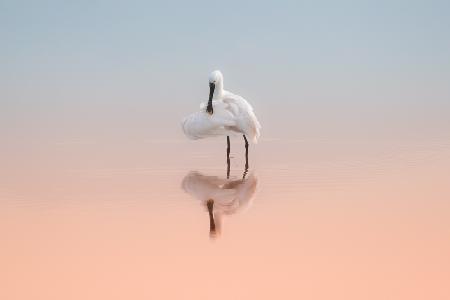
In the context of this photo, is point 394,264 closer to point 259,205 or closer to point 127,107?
point 259,205

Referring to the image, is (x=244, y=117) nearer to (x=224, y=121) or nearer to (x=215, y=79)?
(x=224, y=121)

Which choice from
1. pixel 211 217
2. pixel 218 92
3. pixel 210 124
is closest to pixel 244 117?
pixel 210 124

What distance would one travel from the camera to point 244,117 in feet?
33.8

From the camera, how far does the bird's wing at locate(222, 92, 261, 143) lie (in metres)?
10.3

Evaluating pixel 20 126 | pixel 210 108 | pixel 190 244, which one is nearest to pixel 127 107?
pixel 20 126

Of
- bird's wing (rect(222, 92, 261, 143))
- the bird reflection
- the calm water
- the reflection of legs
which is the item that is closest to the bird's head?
bird's wing (rect(222, 92, 261, 143))

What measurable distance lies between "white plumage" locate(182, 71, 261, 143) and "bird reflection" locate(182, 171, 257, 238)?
2.16 feet

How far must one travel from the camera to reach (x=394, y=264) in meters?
6.89

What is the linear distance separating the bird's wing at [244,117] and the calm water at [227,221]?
298mm

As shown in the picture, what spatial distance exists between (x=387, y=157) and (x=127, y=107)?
15.4 feet

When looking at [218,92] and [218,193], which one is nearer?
[218,193]

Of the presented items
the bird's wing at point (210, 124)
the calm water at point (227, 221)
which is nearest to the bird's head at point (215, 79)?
the bird's wing at point (210, 124)

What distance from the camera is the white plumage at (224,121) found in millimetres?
10281

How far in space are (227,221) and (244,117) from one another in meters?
2.45
